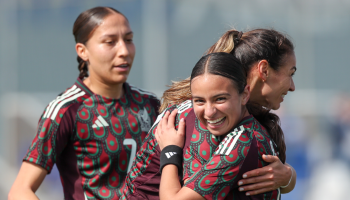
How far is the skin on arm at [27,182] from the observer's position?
9.45 ft

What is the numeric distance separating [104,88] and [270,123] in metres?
1.43

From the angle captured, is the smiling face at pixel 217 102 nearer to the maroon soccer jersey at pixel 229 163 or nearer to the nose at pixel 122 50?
the maroon soccer jersey at pixel 229 163

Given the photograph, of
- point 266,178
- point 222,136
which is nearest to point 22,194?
point 222,136

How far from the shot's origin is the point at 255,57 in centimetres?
235

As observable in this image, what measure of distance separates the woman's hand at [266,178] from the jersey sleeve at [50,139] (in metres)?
1.43

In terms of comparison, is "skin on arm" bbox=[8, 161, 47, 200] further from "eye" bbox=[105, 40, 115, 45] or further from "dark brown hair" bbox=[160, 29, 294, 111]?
"dark brown hair" bbox=[160, 29, 294, 111]

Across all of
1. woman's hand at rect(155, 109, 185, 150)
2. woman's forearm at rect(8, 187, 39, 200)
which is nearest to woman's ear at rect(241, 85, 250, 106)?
woman's hand at rect(155, 109, 185, 150)

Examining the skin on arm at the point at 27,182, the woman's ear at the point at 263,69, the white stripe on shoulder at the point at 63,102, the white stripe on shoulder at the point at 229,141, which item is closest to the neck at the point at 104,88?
the white stripe on shoulder at the point at 63,102

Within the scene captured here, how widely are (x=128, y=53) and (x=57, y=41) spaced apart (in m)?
7.93

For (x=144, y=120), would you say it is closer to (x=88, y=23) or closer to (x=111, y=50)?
(x=111, y=50)

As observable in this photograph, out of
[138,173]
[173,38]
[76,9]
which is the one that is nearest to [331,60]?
[173,38]

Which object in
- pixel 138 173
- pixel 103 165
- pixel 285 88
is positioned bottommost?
pixel 103 165

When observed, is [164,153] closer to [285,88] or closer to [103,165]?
[285,88]

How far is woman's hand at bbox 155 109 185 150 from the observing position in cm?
228
